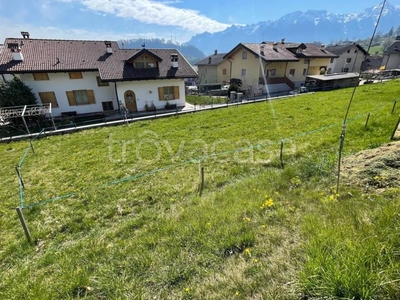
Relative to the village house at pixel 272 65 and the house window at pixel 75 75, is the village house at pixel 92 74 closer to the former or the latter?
the house window at pixel 75 75

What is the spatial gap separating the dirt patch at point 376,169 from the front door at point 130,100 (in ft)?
65.8

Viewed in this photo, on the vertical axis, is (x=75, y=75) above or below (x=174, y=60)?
below

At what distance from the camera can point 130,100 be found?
2130 cm

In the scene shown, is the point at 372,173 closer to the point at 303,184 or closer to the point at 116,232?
the point at 303,184

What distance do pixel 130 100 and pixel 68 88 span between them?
225 inches

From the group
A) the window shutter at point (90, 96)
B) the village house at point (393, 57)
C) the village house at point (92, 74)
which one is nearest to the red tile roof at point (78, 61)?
the village house at point (92, 74)

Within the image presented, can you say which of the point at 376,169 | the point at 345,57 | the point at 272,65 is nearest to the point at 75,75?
the point at 376,169

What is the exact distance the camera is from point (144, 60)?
21.4 meters

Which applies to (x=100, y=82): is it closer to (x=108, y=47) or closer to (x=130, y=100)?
(x=130, y=100)

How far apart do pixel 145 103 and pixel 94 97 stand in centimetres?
508

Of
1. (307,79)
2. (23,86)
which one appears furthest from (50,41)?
(307,79)

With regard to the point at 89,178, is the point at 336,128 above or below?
above

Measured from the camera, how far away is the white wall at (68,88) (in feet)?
60.3

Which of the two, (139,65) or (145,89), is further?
(145,89)
